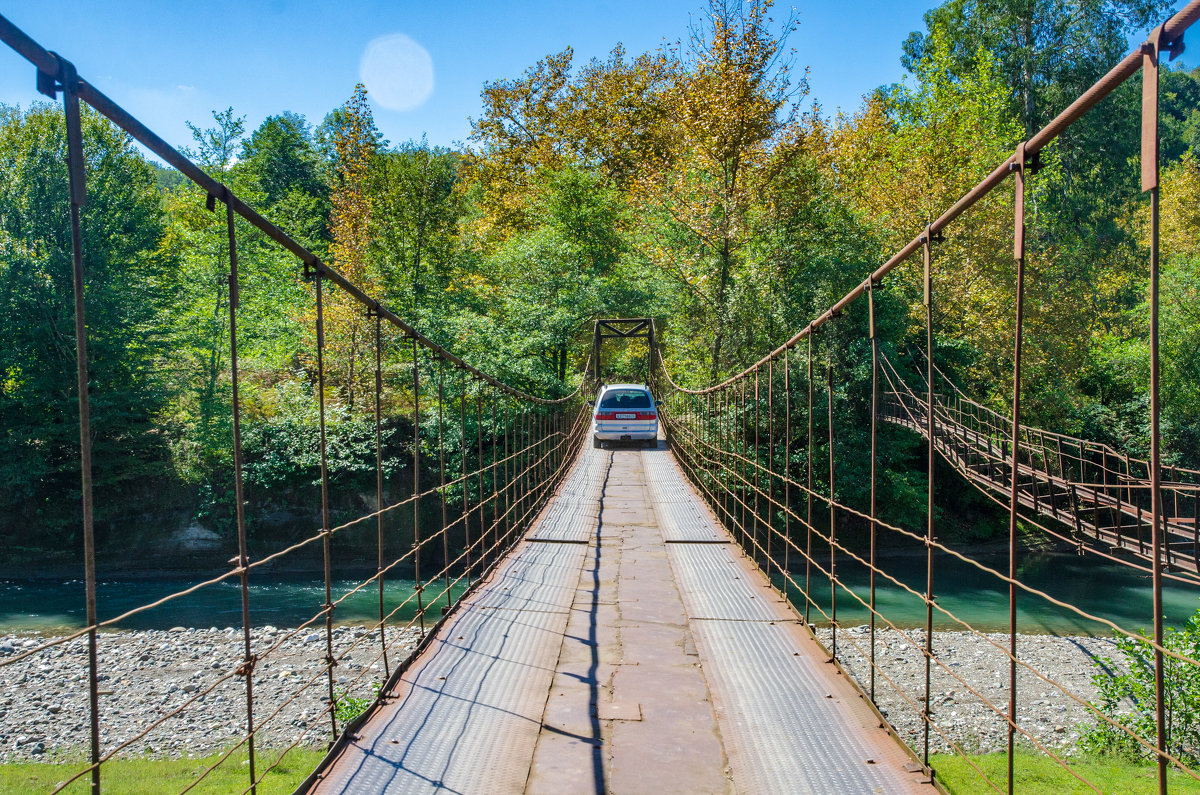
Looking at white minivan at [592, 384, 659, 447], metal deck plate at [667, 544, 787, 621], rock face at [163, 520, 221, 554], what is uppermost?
white minivan at [592, 384, 659, 447]

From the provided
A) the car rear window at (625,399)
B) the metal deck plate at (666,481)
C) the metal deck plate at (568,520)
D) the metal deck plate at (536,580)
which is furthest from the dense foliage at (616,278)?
the metal deck plate at (536,580)

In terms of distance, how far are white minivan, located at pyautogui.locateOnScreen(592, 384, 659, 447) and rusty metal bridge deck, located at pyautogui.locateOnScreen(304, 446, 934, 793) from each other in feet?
25.3

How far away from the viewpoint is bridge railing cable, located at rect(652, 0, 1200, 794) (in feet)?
5.27

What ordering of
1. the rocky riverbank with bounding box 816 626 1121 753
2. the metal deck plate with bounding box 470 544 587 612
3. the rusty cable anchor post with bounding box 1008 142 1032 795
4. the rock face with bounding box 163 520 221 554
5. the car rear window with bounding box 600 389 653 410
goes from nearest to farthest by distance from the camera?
the rusty cable anchor post with bounding box 1008 142 1032 795 → the metal deck plate with bounding box 470 544 587 612 → the rocky riverbank with bounding box 816 626 1121 753 → the car rear window with bounding box 600 389 653 410 → the rock face with bounding box 163 520 221 554

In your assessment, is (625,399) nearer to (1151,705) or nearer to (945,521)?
(1151,705)

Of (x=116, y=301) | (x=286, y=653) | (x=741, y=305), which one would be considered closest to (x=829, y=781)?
(x=286, y=653)

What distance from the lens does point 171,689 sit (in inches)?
361

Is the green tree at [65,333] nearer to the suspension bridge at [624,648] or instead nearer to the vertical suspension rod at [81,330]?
the suspension bridge at [624,648]

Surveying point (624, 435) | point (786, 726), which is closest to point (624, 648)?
point (786, 726)

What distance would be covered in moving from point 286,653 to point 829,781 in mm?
9604

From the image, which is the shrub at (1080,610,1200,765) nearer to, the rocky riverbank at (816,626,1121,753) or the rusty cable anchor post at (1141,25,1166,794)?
the rocky riverbank at (816,626,1121,753)

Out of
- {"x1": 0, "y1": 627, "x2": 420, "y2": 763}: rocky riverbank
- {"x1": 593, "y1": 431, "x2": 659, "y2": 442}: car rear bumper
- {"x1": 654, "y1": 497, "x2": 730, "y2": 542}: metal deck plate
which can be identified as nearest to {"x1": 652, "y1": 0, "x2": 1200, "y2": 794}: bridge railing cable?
{"x1": 654, "y1": 497, "x2": 730, "y2": 542}: metal deck plate

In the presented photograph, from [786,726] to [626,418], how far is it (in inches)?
388

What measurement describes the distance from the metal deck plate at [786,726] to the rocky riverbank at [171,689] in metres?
4.58
